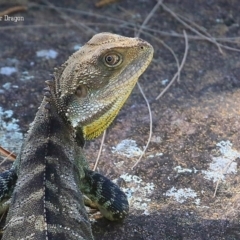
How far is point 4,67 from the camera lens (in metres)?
5.76

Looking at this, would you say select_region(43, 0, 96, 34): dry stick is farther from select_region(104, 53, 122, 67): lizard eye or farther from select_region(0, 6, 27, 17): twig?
select_region(104, 53, 122, 67): lizard eye

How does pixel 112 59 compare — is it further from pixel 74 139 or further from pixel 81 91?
pixel 74 139

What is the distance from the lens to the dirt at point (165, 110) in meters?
4.19

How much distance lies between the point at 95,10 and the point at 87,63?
3.07 meters

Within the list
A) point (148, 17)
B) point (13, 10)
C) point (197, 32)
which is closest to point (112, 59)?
point (197, 32)

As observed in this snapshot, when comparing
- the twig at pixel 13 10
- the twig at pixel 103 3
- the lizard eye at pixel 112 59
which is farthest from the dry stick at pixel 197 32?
the lizard eye at pixel 112 59

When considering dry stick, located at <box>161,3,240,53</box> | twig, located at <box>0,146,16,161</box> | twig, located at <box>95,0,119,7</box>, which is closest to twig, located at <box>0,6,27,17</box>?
twig, located at <box>95,0,119,7</box>

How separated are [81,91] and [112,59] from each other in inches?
10.8

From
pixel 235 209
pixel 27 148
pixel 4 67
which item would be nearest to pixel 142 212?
pixel 235 209

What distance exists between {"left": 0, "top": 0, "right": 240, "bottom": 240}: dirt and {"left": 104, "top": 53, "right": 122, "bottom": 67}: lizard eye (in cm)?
101

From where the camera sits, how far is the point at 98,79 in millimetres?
3842

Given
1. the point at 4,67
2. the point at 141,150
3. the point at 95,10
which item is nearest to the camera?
the point at 141,150

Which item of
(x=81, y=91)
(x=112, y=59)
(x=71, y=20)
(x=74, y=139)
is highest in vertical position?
(x=112, y=59)

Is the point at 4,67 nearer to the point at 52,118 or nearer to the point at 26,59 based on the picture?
the point at 26,59
